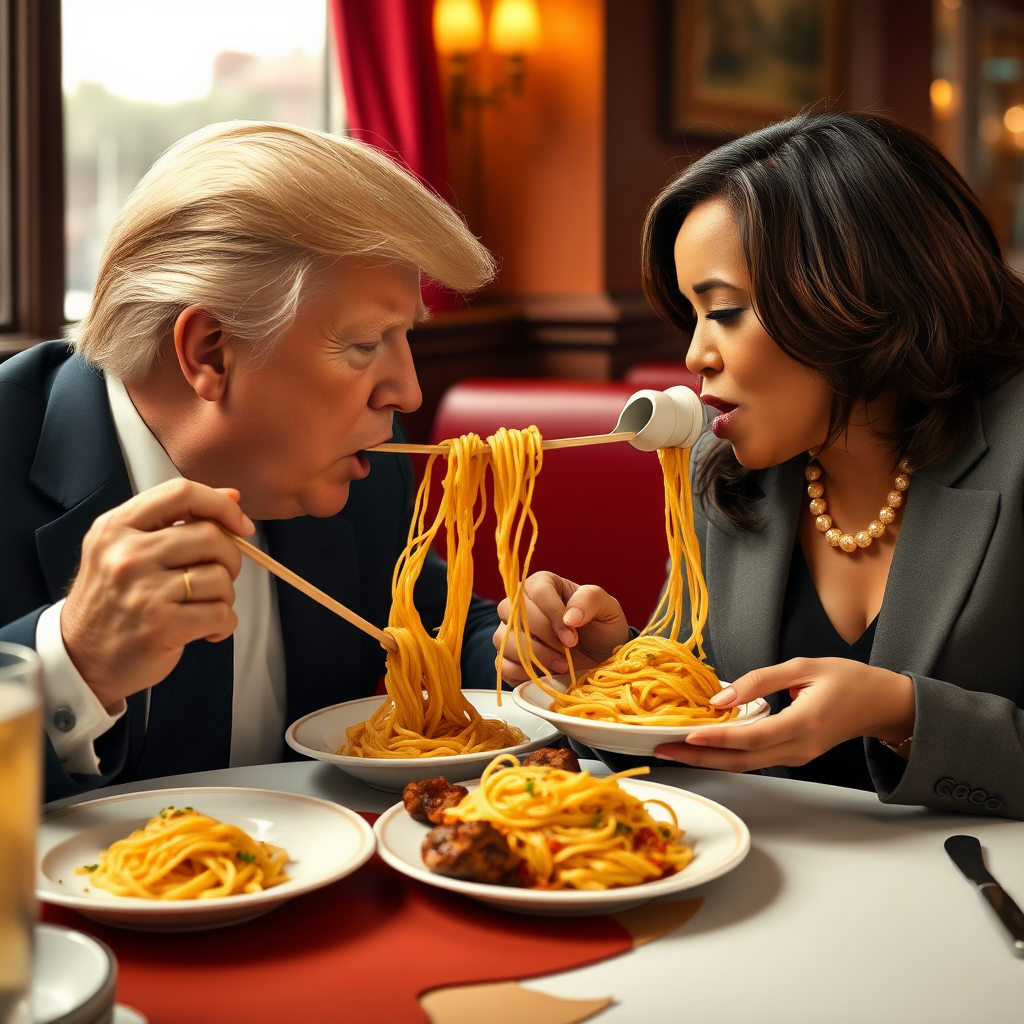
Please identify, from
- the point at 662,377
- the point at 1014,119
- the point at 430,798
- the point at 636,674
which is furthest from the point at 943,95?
the point at 430,798

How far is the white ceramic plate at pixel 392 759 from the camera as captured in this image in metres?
1.39

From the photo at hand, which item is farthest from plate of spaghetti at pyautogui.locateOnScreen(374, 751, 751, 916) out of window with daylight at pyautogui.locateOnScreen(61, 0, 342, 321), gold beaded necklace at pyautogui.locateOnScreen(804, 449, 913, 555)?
window with daylight at pyautogui.locateOnScreen(61, 0, 342, 321)

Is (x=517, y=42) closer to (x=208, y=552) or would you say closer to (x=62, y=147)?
(x=62, y=147)

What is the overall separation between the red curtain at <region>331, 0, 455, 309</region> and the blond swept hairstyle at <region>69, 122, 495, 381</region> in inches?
118

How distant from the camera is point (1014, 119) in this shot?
11297 mm

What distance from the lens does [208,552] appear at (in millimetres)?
1238

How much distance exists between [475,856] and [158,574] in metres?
0.43

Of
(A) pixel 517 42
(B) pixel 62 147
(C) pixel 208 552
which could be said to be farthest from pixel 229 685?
(A) pixel 517 42

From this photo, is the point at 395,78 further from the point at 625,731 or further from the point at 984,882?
the point at 984,882

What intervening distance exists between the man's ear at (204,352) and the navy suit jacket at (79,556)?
165 millimetres

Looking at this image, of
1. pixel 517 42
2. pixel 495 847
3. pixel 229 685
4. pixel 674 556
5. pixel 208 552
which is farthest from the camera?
pixel 517 42

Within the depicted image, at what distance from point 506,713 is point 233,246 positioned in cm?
74

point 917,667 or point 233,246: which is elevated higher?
point 233,246

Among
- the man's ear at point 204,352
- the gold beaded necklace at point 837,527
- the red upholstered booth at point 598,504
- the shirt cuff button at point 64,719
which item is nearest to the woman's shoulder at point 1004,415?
the gold beaded necklace at point 837,527
